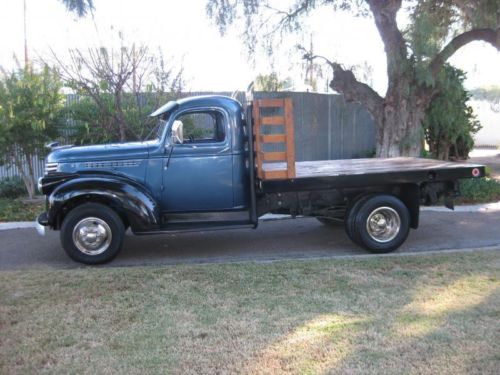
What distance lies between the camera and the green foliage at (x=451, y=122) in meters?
13.9

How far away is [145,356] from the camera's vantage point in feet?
13.0

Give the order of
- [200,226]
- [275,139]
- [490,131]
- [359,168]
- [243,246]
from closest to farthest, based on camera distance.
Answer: [275,139]
[200,226]
[359,168]
[243,246]
[490,131]

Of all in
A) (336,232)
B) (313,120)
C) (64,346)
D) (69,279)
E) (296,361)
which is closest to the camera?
(296,361)

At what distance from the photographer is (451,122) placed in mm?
15383

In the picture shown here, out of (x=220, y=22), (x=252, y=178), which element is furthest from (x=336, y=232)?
(x=220, y=22)

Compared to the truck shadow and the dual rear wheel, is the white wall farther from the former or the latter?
the dual rear wheel

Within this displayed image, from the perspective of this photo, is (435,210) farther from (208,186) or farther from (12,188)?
(12,188)

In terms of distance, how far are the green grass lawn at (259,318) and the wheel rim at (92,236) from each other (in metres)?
0.54

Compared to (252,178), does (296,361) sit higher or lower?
lower

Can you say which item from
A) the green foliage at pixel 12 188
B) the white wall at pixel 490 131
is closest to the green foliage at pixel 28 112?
the green foliage at pixel 12 188

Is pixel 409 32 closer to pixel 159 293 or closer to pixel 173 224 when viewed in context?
pixel 173 224

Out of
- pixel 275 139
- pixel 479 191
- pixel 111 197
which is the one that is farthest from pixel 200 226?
pixel 479 191

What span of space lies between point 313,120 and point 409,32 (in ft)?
20.9

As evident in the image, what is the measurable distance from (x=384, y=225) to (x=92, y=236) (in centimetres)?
388
